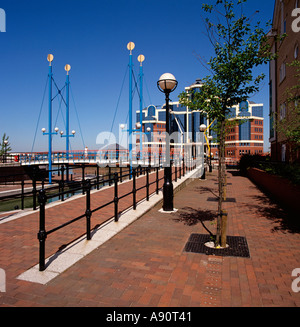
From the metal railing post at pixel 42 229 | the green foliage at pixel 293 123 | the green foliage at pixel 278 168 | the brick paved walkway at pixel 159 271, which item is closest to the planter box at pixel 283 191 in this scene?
the green foliage at pixel 278 168

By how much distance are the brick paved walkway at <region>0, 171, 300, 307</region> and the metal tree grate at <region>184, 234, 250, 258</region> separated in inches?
5.8

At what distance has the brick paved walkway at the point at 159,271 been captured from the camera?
2947 millimetres

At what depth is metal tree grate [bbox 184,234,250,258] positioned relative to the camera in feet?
14.1

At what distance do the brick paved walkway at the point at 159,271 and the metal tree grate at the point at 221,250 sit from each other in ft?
0.48

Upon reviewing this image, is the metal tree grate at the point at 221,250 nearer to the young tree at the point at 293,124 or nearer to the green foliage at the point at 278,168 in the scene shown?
the young tree at the point at 293,124

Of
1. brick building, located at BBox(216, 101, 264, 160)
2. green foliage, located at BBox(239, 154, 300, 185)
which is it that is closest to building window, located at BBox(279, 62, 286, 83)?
green foliage, located at BBox(239, 154, 300, 185)

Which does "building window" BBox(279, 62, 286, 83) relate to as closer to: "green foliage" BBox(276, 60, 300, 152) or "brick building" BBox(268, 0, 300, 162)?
"brick building" BBox(268, 0, 300, 162)

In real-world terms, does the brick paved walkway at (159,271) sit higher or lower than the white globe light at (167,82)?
lower

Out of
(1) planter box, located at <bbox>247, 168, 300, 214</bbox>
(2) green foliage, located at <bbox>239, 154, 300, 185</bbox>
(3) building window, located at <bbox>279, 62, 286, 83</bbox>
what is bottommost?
(1) planter box, located at <bbox>247, 168, 300, 214</bbox>

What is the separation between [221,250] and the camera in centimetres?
→ 444

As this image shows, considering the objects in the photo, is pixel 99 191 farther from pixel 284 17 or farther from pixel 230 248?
pixel 284 17

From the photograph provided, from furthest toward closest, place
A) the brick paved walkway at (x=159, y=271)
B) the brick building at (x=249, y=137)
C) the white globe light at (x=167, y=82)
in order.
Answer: the brick building at (x=249, y=137)
the white globe light at (x=167, y=82)
the brick paved walkway at (x=159, y=271)

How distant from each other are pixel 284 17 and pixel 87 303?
1917 cm
